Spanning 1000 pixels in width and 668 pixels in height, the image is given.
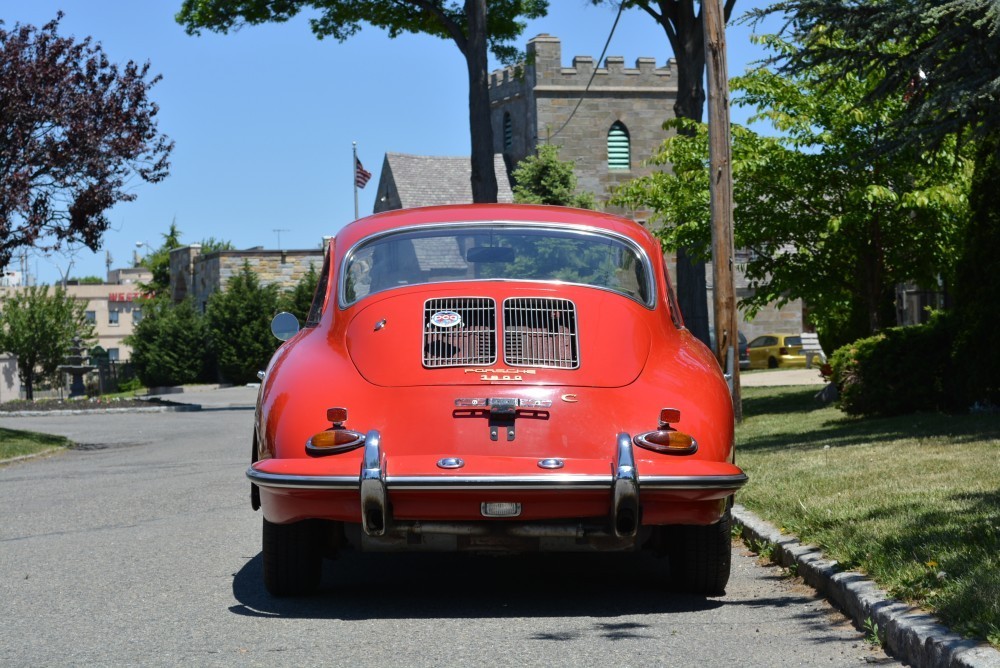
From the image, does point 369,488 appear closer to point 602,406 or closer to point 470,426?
point 470,426

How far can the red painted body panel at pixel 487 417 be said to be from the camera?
5852mm

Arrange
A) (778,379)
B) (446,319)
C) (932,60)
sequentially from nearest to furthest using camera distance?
1. (446,319)
2. (932,60)
3. (778,379)

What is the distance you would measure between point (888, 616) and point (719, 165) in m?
10.9

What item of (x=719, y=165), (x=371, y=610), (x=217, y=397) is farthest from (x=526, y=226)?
(x=217, y=397)

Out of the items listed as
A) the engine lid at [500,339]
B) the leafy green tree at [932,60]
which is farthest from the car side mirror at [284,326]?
the leafy green tree at [932,60]

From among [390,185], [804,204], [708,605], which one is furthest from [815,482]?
[390,185]

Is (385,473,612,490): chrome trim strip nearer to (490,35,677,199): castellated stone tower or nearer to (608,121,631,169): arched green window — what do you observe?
(490,35,677,199): castellated stone tower

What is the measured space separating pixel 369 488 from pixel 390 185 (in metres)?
59.6

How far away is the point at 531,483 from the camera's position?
18.9ft

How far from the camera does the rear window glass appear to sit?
283 inches

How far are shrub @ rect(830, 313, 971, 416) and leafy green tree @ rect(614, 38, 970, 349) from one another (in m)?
3.26

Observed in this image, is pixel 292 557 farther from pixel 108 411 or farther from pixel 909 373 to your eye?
pixel 108 411

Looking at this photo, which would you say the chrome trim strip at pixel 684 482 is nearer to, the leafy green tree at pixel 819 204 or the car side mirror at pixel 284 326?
the car side mirror at pixel 284 326

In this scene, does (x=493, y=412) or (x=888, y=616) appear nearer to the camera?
(x=888, y=616)
